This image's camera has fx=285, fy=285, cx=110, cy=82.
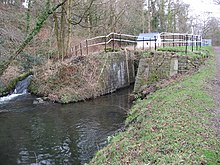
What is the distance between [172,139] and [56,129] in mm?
6195

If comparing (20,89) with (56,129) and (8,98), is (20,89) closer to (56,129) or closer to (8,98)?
(8,98)

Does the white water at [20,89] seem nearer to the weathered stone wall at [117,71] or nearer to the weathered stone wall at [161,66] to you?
the weathered stone wall at [117,71]

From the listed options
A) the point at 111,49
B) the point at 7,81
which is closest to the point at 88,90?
the point at 111,49

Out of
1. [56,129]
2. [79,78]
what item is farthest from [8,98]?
[56,129]

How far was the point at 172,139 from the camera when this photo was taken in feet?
20.3

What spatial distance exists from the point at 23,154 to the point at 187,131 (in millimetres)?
5053

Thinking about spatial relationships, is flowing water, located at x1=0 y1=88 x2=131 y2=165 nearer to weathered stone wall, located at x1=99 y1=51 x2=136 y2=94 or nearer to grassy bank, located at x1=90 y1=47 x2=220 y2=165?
grassy bank, located at x1=90 y1=47 x2=220 y2=165

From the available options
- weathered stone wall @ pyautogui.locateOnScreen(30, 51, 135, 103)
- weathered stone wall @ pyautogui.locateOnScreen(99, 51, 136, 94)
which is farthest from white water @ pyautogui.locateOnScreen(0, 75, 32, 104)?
weathered stone wall @ pyautogui.locateOnScreen(99, 51, 136, 94)

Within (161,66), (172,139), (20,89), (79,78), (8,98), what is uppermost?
(161,66)

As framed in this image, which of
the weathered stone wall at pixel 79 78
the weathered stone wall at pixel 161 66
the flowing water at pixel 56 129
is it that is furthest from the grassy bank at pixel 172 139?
the weathered stone wall at pixel 79 78

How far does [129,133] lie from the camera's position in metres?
7.96

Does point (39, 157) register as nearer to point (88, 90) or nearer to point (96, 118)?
point (96, 118)

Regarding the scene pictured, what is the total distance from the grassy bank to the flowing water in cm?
179

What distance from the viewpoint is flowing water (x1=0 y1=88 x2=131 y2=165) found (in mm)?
8586
